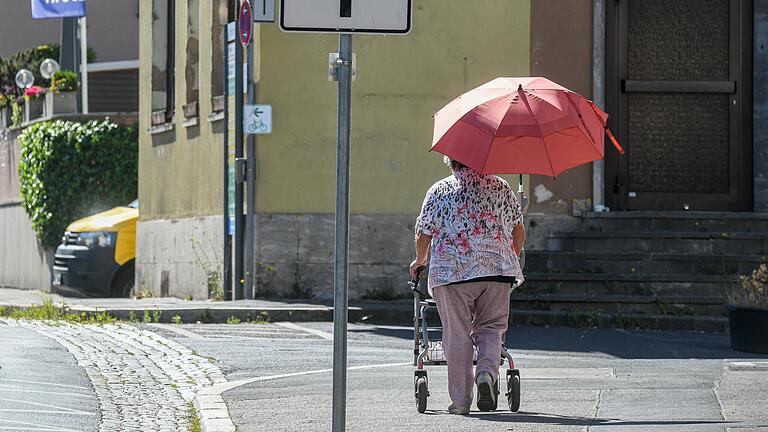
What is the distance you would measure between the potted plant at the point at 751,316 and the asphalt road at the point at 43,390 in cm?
551

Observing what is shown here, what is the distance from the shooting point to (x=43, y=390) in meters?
10.6

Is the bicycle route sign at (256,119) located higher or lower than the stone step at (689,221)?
higher

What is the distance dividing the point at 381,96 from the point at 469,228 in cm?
934

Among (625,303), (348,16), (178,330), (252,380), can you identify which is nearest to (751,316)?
(625,303)

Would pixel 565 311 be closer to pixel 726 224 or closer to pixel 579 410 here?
pixel 726 224

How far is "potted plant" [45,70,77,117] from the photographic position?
30609mm

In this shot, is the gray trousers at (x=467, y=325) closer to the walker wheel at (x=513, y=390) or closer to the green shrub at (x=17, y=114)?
the walker wheel at (x=513, y=390)

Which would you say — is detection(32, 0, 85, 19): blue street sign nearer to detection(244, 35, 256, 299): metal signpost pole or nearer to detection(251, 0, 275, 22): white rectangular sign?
detection(244, 35, 256, 299): metal signpost pole

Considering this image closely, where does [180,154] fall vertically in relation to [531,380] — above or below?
above

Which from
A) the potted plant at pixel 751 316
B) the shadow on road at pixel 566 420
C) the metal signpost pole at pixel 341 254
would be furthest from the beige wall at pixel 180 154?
the metal signpost pole at pixel 341 254

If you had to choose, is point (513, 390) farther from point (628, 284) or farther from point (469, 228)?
point (628, 284)

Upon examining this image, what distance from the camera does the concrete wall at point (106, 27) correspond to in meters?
40.1

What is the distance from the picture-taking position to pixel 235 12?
20062mm

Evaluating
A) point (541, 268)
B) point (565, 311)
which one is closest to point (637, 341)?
point (565, 311)
